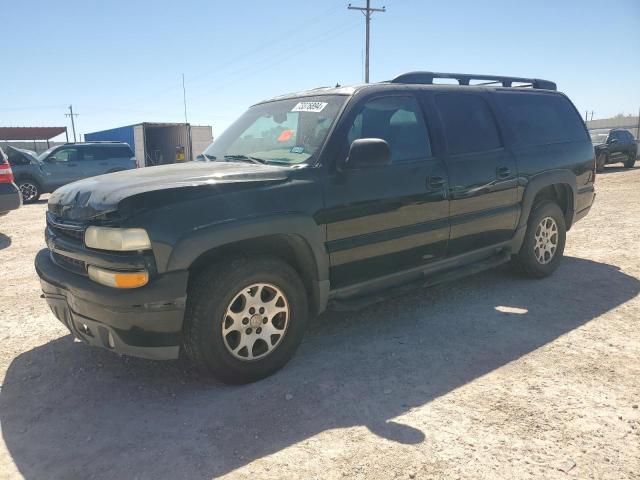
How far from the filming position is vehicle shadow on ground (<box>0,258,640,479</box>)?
247 centimetres

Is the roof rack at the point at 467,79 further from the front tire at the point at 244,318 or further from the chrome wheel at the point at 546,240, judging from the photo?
the front tire at the point at 244,318

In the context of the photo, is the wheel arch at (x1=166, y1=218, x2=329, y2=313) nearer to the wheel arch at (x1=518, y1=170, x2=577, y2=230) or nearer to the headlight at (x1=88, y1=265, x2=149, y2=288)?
the headlight at (x1=88, y1=265, x2=149, y2=288)

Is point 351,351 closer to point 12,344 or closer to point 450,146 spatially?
point 450,146

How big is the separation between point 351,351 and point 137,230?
1.74 meters

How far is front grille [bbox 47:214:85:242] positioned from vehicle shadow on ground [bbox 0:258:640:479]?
0.95m

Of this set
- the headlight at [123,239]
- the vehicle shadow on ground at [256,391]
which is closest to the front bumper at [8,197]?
the vehicle shadow on ground at [256,391]

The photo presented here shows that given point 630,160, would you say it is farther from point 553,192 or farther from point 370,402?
point 370,402

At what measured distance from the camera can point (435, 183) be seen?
3848 millimetres

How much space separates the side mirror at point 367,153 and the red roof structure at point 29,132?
55375 millimetres

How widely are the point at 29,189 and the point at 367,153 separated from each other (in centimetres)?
1342

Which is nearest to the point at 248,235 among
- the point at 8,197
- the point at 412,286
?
the point at 412,286

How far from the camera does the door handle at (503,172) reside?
4371 mm

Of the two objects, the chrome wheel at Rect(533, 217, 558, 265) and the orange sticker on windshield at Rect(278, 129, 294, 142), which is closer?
the orange sticker on windshield at Rect(278, 129, 294, 142)

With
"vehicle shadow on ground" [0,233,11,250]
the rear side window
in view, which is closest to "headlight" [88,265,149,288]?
the rear side window
